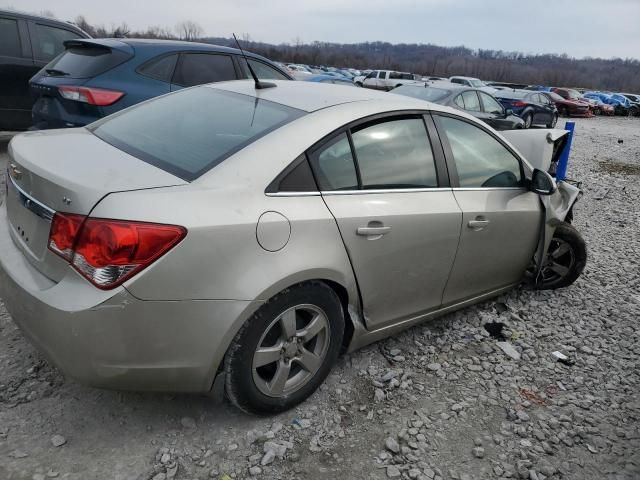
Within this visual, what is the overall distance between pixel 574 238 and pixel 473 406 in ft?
6.64

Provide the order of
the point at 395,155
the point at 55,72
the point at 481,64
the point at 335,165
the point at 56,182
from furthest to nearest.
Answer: the point at 481,64, the point at 55,72, the point at 395,155, the point at 335,165, the point at 56,182

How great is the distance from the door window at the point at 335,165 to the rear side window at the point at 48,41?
6475 mm

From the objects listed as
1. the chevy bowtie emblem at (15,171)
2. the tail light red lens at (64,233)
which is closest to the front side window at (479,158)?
the tail light red lens at (64,233)

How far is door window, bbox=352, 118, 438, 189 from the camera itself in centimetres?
262

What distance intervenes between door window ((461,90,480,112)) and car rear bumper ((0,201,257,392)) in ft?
33.6

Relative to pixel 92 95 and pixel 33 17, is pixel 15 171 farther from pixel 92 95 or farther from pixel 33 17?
pixel 33 17

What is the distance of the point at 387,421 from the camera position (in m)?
2.56

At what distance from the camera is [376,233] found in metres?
2.52

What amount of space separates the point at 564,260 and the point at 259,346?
3.11 meters

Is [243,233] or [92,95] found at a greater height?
[92,95]

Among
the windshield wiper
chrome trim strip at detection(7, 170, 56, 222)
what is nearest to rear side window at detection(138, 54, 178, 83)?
the windshield wiper

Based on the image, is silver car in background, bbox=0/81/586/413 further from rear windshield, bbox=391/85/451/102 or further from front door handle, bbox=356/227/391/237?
rear windshield, bbox=391/85/451/102

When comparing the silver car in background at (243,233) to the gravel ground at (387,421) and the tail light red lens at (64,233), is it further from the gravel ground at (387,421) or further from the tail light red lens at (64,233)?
the gravel ground at (387,421)

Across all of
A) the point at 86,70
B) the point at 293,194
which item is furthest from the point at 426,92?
the point at 293,194
